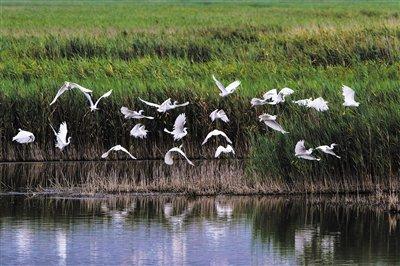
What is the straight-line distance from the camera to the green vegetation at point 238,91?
16562 millimetres

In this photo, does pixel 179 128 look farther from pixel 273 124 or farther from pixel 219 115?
pixel 273 124

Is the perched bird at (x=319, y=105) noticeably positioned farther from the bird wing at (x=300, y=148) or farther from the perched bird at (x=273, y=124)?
the bird wing at (x=300, y=148)

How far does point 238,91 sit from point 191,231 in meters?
8.02

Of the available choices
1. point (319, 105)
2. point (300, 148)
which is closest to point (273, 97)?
point (319, 105)

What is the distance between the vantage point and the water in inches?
493

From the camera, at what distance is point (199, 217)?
49.4 ft

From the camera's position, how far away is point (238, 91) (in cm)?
2191

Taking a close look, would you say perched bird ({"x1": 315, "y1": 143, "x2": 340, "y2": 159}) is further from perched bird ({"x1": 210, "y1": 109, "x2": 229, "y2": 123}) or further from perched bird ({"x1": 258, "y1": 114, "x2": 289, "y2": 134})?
perched bird ({"x1": 210, "y1": 109, "x2": 229, "y2": 123})

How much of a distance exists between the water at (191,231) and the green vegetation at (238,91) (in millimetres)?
1017

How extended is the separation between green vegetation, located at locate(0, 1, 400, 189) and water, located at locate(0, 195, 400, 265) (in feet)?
3.34

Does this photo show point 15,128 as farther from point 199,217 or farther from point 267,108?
point 199,217

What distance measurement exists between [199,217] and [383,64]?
1208 centimetres

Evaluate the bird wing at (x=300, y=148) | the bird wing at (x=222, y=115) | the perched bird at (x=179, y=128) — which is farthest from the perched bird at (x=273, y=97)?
the bird wing at (x=300, y=148)

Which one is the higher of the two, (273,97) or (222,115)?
(273,97)
